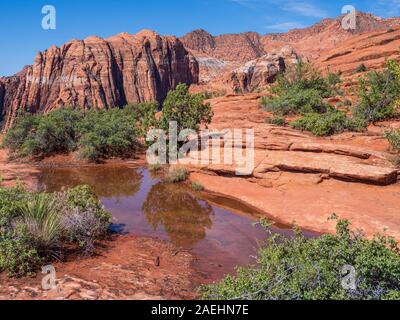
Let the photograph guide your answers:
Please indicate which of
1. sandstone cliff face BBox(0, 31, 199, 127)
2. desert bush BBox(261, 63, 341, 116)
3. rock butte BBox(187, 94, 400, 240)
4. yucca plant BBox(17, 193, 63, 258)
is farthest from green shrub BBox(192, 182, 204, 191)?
sandstone cliff face BBox(0, 31, 199, 127)

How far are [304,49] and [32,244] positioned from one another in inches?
4054

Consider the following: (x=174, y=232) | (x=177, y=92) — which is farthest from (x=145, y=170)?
(x=174, y=232)

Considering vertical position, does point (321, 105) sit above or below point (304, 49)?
below

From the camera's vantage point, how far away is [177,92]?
17.8m

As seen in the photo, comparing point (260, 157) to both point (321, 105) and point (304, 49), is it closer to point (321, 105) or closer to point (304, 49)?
point (321, 105)

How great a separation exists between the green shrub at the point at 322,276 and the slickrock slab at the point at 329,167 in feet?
22.4

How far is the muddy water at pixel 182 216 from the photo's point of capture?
7547 millimetres

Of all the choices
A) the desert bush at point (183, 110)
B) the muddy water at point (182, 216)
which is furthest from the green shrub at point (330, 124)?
the muddy water at point (182, 216)

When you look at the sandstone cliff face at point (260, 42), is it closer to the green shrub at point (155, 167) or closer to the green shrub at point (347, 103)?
the green shrub at point (347, 103)

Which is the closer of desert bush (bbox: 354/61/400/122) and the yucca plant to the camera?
the yucca plant

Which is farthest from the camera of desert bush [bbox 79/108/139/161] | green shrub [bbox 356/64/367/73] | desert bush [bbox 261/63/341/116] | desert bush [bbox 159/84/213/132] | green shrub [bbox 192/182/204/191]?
green shrub [bbox 356/64/367/73]

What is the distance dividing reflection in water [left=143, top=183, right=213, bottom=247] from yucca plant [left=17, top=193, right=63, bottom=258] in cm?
286

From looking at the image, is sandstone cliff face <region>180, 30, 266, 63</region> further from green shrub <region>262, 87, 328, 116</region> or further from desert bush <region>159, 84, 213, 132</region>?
desert bush <region>159, 84, 213, 132</region>

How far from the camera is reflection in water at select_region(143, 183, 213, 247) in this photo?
28.5 ft
